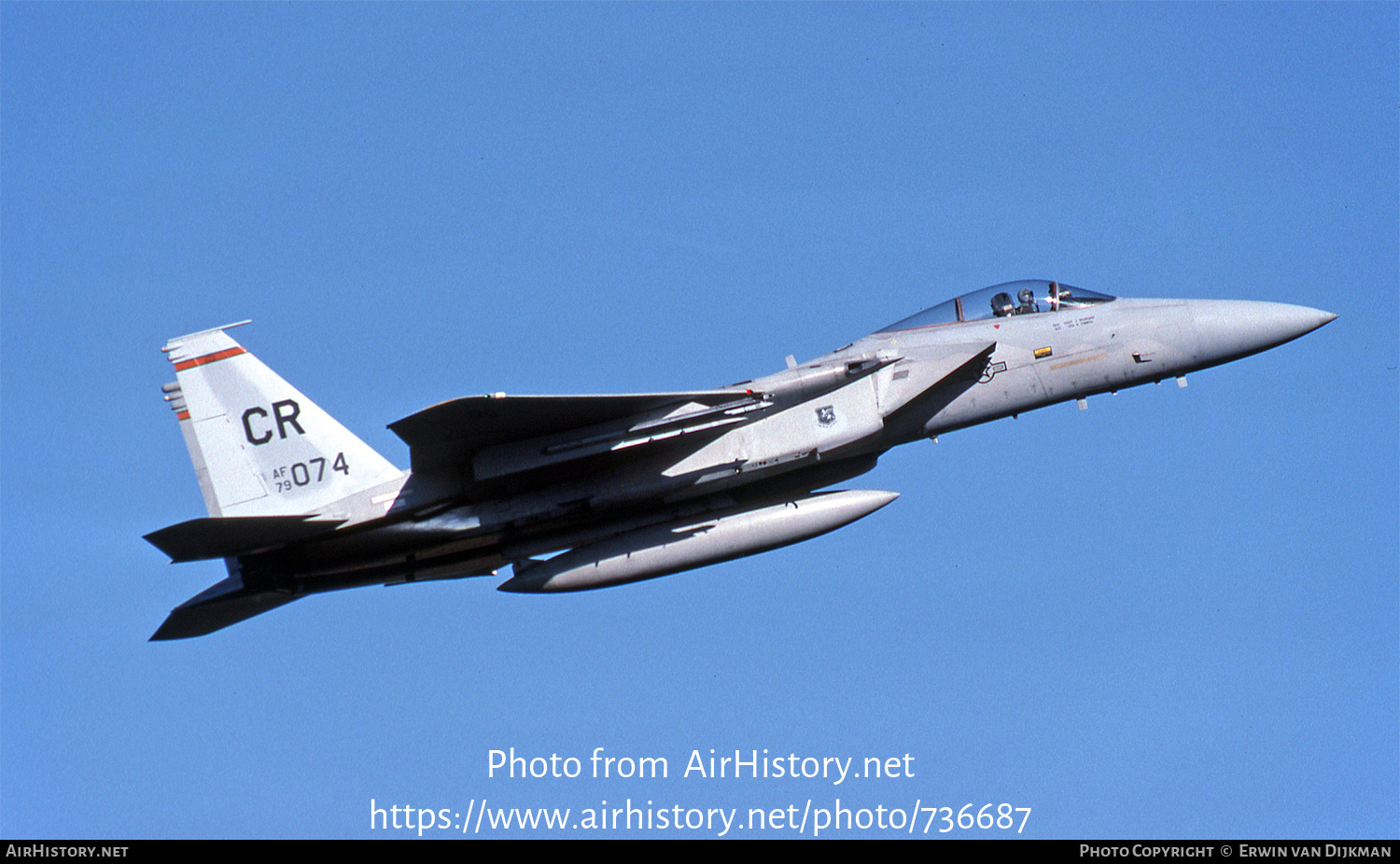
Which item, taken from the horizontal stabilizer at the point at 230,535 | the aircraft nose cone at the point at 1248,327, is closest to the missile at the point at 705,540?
the horizontal stabilizer at the point at 230,535

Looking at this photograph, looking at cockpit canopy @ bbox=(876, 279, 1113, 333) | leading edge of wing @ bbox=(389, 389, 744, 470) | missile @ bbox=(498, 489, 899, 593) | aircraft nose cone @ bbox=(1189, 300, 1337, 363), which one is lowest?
missile @ bbox=(498, 489, 899, 593)

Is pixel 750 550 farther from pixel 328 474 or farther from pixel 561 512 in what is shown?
pixel 328 474

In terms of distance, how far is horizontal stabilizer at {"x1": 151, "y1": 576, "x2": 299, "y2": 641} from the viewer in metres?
15.6

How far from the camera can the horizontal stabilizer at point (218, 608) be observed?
615 inches

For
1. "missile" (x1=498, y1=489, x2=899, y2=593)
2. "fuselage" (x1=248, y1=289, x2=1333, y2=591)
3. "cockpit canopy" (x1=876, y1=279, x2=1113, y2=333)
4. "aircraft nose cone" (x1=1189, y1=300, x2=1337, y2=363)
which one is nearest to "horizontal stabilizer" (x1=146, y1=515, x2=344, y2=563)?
"fuselage" (x1=248, y1=289, x2=1333, y2=591)

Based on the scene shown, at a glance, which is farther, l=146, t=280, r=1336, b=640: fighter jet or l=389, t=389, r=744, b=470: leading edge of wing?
l=146, t=280, r=1336, b=640: fighter jet

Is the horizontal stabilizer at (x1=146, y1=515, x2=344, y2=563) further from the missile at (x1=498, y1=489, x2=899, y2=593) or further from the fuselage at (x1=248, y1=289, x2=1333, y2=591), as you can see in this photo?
the missile at (x1=498, y1=489, x2=899, y2=593)

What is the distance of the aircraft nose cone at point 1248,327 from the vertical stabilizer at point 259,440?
29.0ft

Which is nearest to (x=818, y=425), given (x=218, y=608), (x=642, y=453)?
(x=642, y=453)

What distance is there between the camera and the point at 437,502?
49.0 feet

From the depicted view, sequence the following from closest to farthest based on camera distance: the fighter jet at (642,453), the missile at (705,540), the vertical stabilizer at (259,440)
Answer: the fighter jet at (642,453)
the missile at (705,540)
the vertical stabilizer at (259,440)

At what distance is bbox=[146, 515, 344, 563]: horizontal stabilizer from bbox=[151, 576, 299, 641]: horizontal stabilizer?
3.19 ft

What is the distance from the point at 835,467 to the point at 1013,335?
2.38m

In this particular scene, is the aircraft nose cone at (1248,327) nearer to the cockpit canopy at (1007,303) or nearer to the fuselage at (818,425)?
the fuselage at (818,425)
